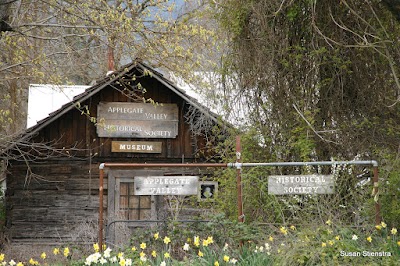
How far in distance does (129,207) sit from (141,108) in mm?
2395

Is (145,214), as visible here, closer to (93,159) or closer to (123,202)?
(123,202)

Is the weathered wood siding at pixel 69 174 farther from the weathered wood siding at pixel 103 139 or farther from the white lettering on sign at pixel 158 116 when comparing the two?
the white lettering on sign at pixel 158 116

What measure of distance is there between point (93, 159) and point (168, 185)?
8819 mm

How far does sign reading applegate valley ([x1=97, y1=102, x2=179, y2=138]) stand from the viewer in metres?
17.1

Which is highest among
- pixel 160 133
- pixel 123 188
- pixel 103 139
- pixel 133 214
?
pixel 160 133

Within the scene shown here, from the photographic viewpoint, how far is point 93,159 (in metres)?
17.2

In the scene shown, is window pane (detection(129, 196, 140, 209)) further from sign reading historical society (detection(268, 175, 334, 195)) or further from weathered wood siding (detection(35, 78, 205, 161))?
sign reading historical society (detection(268, 175, 334, 195))

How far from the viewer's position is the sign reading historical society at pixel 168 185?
864 centimetres

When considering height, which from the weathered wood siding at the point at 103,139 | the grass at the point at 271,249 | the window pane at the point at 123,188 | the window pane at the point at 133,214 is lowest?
the grass at the point at 271,249

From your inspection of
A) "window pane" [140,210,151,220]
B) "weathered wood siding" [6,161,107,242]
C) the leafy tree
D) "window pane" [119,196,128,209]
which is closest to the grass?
the leafy tree

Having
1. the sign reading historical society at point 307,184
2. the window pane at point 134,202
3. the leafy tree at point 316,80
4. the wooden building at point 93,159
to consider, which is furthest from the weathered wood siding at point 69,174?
the sign reading historical society at point 307,184

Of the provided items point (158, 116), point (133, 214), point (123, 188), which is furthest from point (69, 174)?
point (158, 116)

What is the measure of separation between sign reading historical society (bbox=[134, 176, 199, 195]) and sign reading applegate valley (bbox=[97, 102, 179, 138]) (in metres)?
8.46

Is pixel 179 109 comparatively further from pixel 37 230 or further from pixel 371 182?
pixel 371 182
